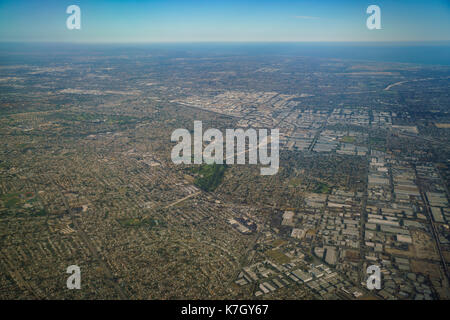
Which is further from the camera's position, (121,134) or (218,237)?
(121,134)

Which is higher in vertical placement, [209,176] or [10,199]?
[209,176]

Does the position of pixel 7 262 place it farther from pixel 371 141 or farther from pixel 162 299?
pixel 371 141

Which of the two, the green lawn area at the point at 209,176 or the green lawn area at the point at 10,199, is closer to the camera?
the green lawn area at the point at 10,199

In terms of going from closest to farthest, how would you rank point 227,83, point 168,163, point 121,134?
point 168,163
point 121,134
point 227,83

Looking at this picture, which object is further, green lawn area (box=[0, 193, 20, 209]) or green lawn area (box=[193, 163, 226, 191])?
green lawn area (box=[193, 163, 226, 191])

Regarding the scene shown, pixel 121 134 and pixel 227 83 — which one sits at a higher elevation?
pixel 227 83

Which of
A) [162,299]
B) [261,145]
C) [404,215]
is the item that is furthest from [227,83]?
[162,299]

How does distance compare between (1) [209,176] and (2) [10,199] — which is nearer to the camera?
(2) [10,199]

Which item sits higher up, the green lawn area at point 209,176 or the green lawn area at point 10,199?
the green lawn area at point 209,176

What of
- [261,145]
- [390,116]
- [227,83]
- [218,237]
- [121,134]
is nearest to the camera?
[218,237]

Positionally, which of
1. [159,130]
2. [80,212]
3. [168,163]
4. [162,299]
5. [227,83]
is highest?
[227,83]

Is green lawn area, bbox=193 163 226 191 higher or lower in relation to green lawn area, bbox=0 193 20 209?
higher
